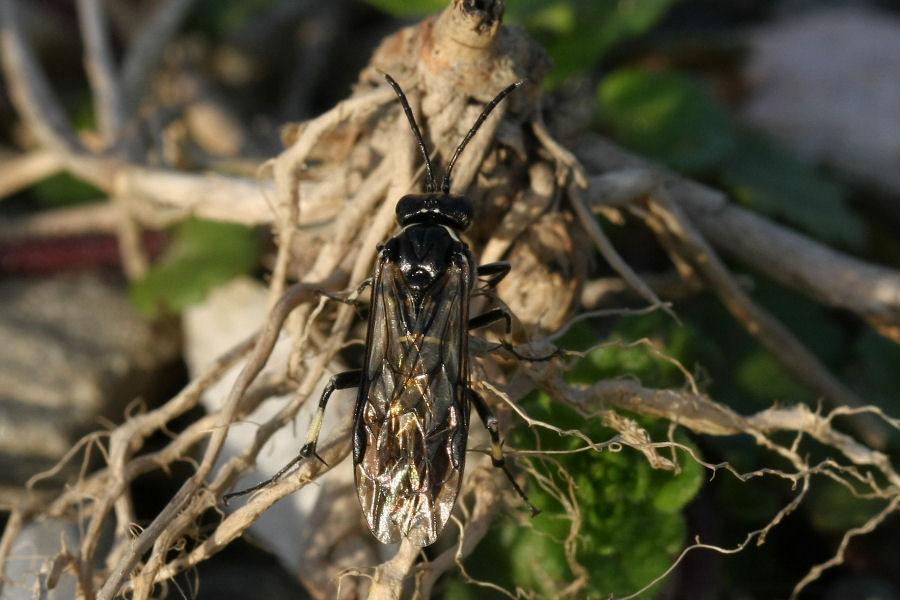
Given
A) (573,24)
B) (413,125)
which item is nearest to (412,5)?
(573,24)

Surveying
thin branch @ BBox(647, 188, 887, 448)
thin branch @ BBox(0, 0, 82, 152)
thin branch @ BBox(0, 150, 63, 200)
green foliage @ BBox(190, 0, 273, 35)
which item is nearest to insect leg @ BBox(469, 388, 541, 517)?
thin branch @ BBox(647, 188, 887, 448)

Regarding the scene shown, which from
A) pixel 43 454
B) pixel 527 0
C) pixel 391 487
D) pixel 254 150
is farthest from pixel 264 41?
pixel 391 487

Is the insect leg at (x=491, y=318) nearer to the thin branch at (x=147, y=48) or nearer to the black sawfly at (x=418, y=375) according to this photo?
the black sawfly at (x=418, y=375)

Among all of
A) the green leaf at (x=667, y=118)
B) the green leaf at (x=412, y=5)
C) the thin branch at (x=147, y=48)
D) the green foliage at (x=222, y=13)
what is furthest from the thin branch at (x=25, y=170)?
the green leaf at (x=667, y=118)

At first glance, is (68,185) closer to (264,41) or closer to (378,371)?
(264,41)

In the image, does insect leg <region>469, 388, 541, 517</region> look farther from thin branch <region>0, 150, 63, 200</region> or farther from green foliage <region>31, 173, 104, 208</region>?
green foliage <region>31, 173, 104, 208</region>

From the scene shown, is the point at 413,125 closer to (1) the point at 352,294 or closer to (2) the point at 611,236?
(1) the point at 352,294
